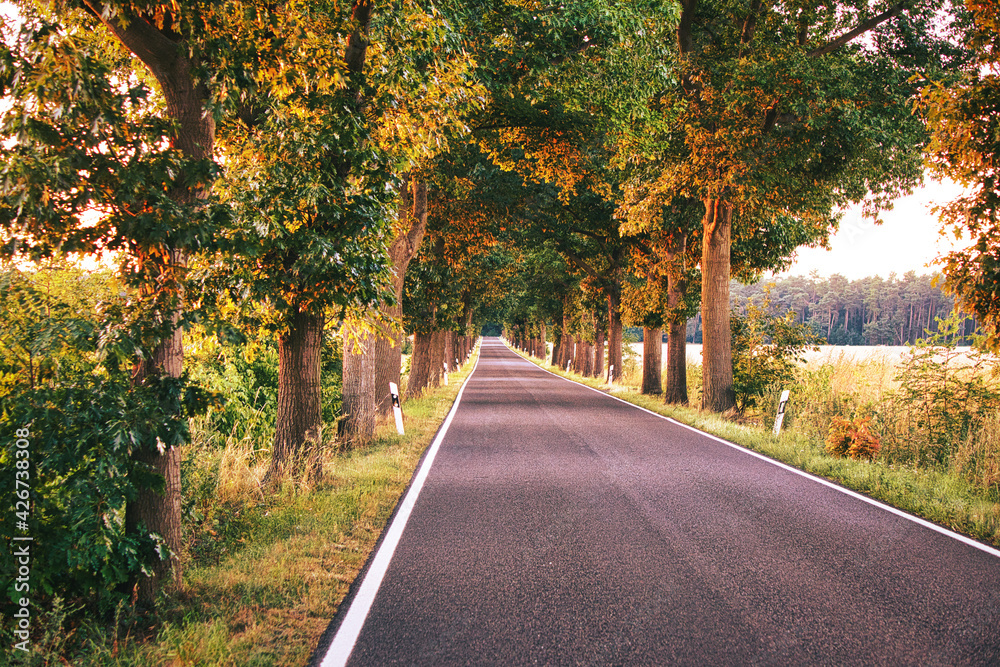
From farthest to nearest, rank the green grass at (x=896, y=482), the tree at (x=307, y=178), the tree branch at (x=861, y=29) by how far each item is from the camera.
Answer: the tree branch at (x=861, y=29) → the green grass at (x=896, y=482) → the tree at (x=307, y=178)

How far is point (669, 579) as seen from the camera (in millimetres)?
4426

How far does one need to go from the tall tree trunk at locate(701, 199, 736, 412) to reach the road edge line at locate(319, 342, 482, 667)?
10137 mm

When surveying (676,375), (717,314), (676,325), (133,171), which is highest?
(133,171)

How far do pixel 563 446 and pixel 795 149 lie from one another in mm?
8796

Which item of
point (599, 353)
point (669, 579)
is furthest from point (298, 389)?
point (599, 353)

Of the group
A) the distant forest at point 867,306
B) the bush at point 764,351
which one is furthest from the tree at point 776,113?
the distant forest at point 867,306

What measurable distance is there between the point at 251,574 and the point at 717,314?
13.5 metres

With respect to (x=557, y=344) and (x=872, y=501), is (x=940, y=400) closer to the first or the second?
(x=872, y=501)

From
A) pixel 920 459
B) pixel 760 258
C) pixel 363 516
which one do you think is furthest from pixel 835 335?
pixel 363 516

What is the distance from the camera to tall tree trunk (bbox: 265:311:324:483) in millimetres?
7723

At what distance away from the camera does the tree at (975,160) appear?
6.33 meters

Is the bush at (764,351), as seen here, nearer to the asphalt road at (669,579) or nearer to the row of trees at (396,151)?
the row of trees at (396,151)

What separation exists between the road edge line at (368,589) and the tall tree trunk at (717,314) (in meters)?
10.1

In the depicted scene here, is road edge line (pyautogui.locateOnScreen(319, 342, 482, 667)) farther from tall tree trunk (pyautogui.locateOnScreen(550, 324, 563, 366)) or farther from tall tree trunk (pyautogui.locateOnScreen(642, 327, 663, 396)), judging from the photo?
tall tree trunk (pyautogui.locateOnScreen(550, 324, 563, 366))
